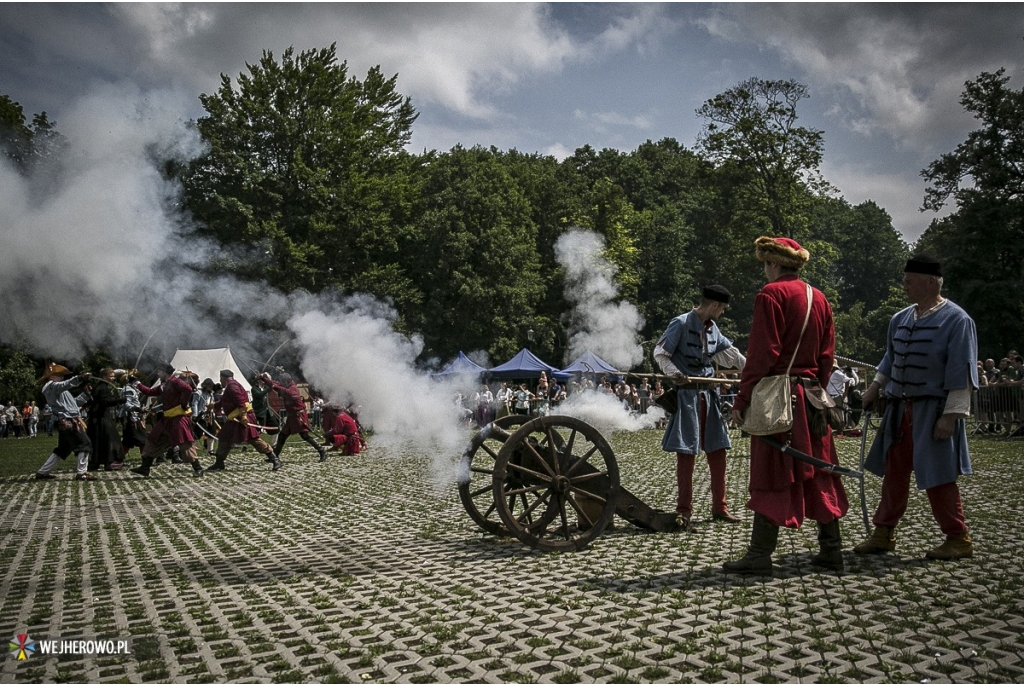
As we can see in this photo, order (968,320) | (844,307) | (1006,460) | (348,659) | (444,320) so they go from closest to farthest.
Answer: (348,659)
(968,320)
(1006,460)
(444,320)
(844,307)

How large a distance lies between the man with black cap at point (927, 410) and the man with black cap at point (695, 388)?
1.55m

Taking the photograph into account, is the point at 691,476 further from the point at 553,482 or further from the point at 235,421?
the point at 235,421

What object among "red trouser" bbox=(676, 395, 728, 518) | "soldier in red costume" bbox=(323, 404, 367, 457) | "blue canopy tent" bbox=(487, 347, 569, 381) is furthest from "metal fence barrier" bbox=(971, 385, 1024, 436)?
"soldier in red costume" bbox=(323, 404, 367, 457)

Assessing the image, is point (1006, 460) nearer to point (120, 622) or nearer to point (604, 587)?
→ point (604, 587)

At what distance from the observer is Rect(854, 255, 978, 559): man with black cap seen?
549 cm

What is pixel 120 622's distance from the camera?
4.66m

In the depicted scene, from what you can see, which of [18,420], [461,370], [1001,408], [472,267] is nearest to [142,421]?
[461,370]

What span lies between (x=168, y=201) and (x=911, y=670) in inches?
575

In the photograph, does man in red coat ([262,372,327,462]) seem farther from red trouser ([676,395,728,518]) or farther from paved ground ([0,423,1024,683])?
red trouser ([676,395,728,518])

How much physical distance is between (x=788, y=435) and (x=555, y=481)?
6.15 ft

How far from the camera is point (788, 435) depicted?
528 centimetres

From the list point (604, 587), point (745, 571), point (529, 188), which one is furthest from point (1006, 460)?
point (529, 188)

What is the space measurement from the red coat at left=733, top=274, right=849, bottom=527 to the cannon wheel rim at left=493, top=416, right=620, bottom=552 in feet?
4.07

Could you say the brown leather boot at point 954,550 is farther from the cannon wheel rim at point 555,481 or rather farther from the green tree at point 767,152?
the green tree at point 767,152
